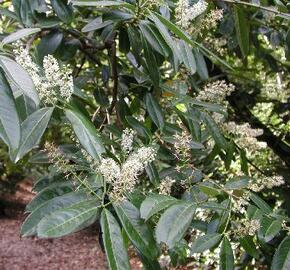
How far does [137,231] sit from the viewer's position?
905 millimetres

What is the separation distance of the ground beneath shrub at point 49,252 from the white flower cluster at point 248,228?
359 centimetres

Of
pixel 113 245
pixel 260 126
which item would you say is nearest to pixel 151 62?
pixel 113 245

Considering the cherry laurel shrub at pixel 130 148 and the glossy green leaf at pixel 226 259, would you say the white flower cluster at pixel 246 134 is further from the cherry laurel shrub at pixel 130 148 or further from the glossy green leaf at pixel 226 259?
the glossy green leaf at pixel 226 259

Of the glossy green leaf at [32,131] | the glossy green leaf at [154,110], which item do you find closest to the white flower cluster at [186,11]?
the glossy green leaf at [154,110]

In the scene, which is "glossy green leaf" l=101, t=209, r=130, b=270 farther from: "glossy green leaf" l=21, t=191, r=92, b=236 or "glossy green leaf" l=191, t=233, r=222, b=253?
"glossy green leaf" l=191, t=233, r=222, b=253

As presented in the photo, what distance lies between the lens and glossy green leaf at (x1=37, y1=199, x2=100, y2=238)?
81 centimetres

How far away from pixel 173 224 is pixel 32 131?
1.07 feet

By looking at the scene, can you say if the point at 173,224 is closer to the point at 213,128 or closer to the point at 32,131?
the point at 32,131

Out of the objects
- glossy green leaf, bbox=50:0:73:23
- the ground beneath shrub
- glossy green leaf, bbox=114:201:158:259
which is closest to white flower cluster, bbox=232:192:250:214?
glossy green leaf, bbox=114:201:158:259

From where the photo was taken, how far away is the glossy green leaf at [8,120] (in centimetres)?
A: 72

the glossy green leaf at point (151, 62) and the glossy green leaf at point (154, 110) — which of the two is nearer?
the glossy green leaf at point (151, 62)

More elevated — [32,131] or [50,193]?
[32,131]

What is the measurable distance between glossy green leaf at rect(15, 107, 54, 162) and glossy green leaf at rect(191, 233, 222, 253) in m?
0.42

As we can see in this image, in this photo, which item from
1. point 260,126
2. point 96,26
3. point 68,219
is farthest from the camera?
point 260,126
